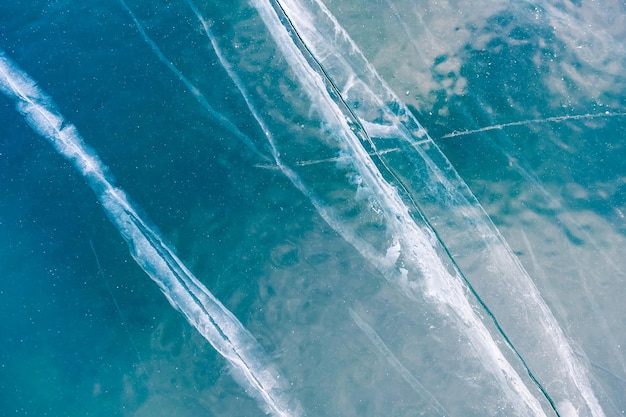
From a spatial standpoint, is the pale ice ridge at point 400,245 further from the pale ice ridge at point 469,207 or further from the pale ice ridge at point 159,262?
the pale ice ridge at point 159,262

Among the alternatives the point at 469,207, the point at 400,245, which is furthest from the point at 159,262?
the point at 469,207

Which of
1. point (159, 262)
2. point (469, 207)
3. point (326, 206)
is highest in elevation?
point (159, 262)

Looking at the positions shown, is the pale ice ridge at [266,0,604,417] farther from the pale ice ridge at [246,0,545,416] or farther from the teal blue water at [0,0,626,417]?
the pale ice ridge at [246,0,545,416]

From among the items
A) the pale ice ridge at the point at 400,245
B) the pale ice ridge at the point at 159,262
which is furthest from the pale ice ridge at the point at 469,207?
the pale ice ridge at the point at 159,262

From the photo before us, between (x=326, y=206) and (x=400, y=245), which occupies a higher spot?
(x=326, y=206)

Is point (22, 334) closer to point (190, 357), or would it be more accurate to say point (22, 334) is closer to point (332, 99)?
point (190, 357)

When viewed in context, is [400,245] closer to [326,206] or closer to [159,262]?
[326,206]

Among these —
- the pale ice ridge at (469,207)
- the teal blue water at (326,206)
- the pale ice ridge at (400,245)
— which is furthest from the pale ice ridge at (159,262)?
the pale ice ridge at (469,207)
